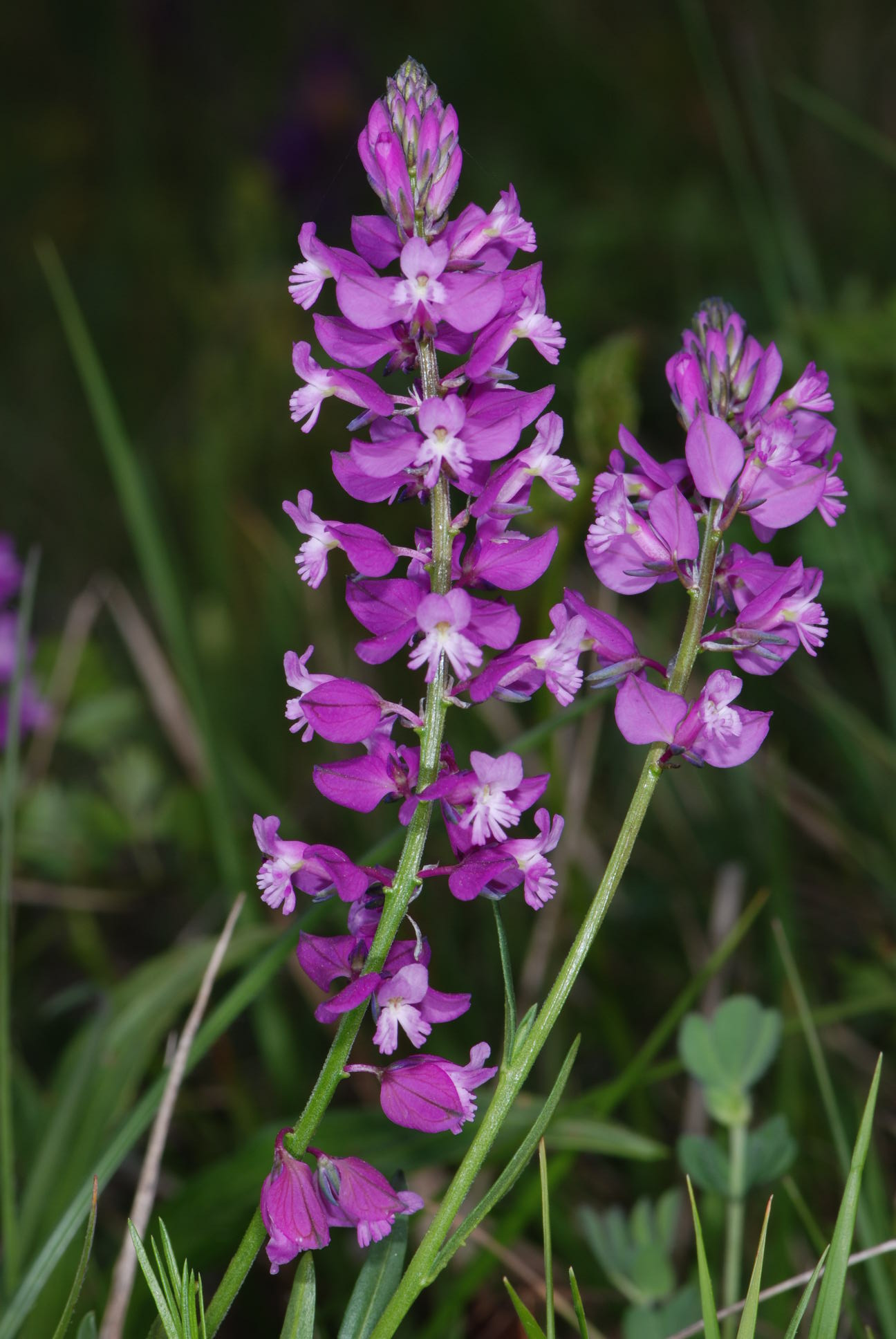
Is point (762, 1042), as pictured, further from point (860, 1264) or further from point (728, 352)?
point (728, 352)

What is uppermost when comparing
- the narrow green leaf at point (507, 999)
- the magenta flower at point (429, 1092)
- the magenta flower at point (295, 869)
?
the magenta flower at point (295, 869)

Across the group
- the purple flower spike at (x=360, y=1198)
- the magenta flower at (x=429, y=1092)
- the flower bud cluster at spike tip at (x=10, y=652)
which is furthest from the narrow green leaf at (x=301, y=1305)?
the flower bud cluster at spike tip at (x=10, y=652)

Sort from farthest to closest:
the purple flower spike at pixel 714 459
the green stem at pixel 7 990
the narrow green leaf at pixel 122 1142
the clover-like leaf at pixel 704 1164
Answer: the clover-like leaf at pixel 704 1164, the green stem at pixel 7 990, the narrow green leaf at pixel 122 1142, the purple flower spike at pixel 714 459

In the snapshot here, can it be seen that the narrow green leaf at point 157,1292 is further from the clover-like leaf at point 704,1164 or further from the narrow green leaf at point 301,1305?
the clover-like leaf at point 704,1164

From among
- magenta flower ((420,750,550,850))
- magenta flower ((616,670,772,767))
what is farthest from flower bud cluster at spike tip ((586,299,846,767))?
magenta flower ((420,750,550,850))

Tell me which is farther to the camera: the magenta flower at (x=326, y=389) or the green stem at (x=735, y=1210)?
the green stem at (x=735, y=1210)

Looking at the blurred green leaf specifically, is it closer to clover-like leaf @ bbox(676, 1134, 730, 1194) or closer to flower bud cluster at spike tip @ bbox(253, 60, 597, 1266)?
clover-like leaf @ bbox(676, 1134, 730, 1194)

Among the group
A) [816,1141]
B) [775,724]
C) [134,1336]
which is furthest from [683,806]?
[134,1336]
